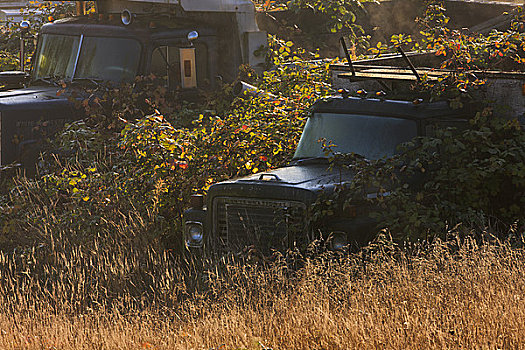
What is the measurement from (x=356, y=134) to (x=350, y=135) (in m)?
0.06

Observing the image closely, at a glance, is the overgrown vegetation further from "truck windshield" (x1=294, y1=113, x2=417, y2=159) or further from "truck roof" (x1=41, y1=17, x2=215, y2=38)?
"truck roof" (x1=41, y1=17, x2=215, y2=38)

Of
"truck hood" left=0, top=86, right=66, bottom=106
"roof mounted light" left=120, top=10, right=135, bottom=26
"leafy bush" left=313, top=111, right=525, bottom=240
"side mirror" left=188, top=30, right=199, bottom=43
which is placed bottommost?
"leafy bush" left=313, top=111, right=525, bottom=240

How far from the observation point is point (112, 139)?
10.4 m

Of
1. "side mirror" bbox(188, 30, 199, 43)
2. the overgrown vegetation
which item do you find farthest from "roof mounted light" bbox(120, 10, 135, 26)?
the overgrown vegetation

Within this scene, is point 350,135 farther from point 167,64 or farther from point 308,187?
point 167,64

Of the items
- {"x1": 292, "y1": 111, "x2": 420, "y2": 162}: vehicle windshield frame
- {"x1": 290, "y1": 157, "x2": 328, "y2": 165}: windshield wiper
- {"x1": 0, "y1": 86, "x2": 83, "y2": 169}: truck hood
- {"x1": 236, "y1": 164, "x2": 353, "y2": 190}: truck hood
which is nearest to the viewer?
{"x1": 236, "y1": 164, "x2": 353, "y2": 190}: truck hood

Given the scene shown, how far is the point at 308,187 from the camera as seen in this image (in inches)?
260

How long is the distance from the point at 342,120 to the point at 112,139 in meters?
3.80

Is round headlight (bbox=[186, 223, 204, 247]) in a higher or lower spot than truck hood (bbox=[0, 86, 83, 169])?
lower

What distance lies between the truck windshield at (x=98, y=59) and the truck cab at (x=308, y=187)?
4603 millimetres

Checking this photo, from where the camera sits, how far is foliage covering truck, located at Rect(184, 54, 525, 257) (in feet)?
21.6

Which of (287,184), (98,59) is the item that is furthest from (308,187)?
(98,59)

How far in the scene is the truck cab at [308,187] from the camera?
21.6ft

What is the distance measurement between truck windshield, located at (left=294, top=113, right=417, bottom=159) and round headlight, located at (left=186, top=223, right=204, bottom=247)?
1175mm
